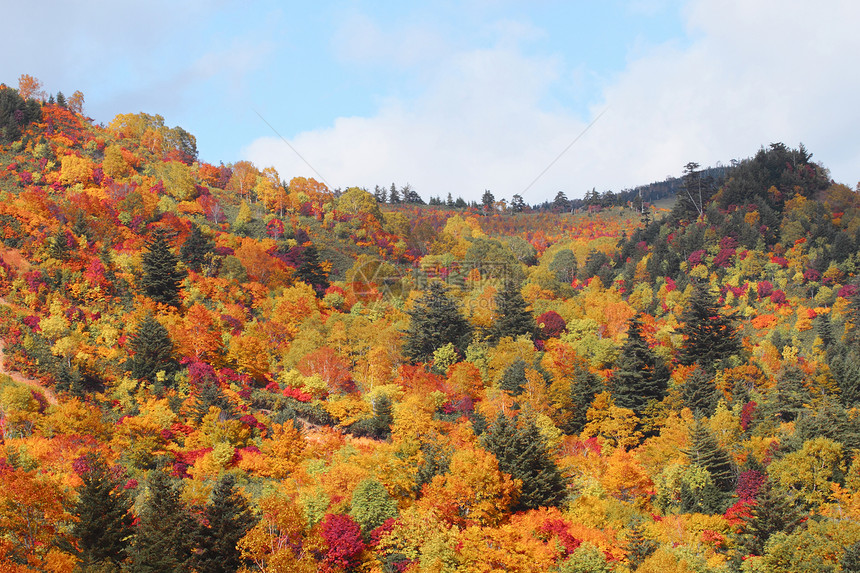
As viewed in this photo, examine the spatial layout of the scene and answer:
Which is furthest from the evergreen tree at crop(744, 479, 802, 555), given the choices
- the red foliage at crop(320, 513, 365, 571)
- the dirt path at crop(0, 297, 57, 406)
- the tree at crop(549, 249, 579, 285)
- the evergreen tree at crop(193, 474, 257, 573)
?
the tree at crop(549, 249, 579, 285)

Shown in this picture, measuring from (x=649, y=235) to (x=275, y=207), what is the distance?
262 ft

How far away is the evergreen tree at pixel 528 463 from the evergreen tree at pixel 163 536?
2124 centimetres

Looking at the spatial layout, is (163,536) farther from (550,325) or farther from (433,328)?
(550,325)

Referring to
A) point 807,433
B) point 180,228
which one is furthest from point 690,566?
point 180,228

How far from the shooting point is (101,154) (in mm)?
116062

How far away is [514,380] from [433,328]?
14525mm

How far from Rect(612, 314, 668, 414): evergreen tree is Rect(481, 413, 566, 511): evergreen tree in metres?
22.3

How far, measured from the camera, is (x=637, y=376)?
68125 mm

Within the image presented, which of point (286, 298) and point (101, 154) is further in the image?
point (101, 154)

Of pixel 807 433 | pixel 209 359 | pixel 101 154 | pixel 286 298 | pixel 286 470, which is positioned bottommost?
pixel 807 433

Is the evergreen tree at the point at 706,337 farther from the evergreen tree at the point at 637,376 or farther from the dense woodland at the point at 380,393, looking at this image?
the evergreen tree at the point at 637,376

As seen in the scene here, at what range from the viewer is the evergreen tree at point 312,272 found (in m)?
95.3

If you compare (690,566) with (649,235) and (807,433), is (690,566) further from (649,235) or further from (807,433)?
(649,235)

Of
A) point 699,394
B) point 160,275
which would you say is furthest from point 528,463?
point 160,275
